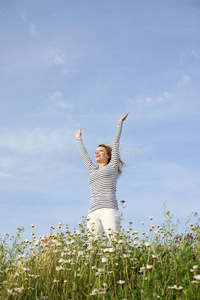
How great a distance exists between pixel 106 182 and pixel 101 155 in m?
0.85

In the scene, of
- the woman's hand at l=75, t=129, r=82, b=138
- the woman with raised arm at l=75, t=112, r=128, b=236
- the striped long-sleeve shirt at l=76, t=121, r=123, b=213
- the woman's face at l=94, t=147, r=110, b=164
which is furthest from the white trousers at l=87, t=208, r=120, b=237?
the woman's hand at l=75, t=129, r=82, b=138

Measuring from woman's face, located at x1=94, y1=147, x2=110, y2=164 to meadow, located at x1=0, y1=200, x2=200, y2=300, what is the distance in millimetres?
2322

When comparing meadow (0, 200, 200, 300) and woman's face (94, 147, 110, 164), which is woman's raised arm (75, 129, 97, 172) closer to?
woman's face (94, 147, 110, 164)

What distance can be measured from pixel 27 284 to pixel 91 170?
3.91 meters

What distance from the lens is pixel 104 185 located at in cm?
796

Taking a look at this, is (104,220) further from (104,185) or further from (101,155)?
(101,155)

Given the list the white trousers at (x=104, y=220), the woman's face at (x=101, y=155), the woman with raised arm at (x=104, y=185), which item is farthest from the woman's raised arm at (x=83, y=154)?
the white trousers at (x=104, y=220)

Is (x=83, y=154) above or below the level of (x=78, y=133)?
below

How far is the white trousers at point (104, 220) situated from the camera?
285 inches

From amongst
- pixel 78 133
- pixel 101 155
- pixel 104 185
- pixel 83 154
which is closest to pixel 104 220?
pixel 104 185

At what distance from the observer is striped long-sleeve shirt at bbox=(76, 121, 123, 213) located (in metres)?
7.72

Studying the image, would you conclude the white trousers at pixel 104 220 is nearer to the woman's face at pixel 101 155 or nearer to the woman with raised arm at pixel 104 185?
the woman with raised arm at pixel 104 185

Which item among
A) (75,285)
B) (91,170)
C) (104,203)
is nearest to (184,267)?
(75,285)

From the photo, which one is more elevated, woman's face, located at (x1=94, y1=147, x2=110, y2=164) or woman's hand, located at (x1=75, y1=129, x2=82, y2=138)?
woman's hand, located at (x1=75, y1=129, x2=82, y2=138)
